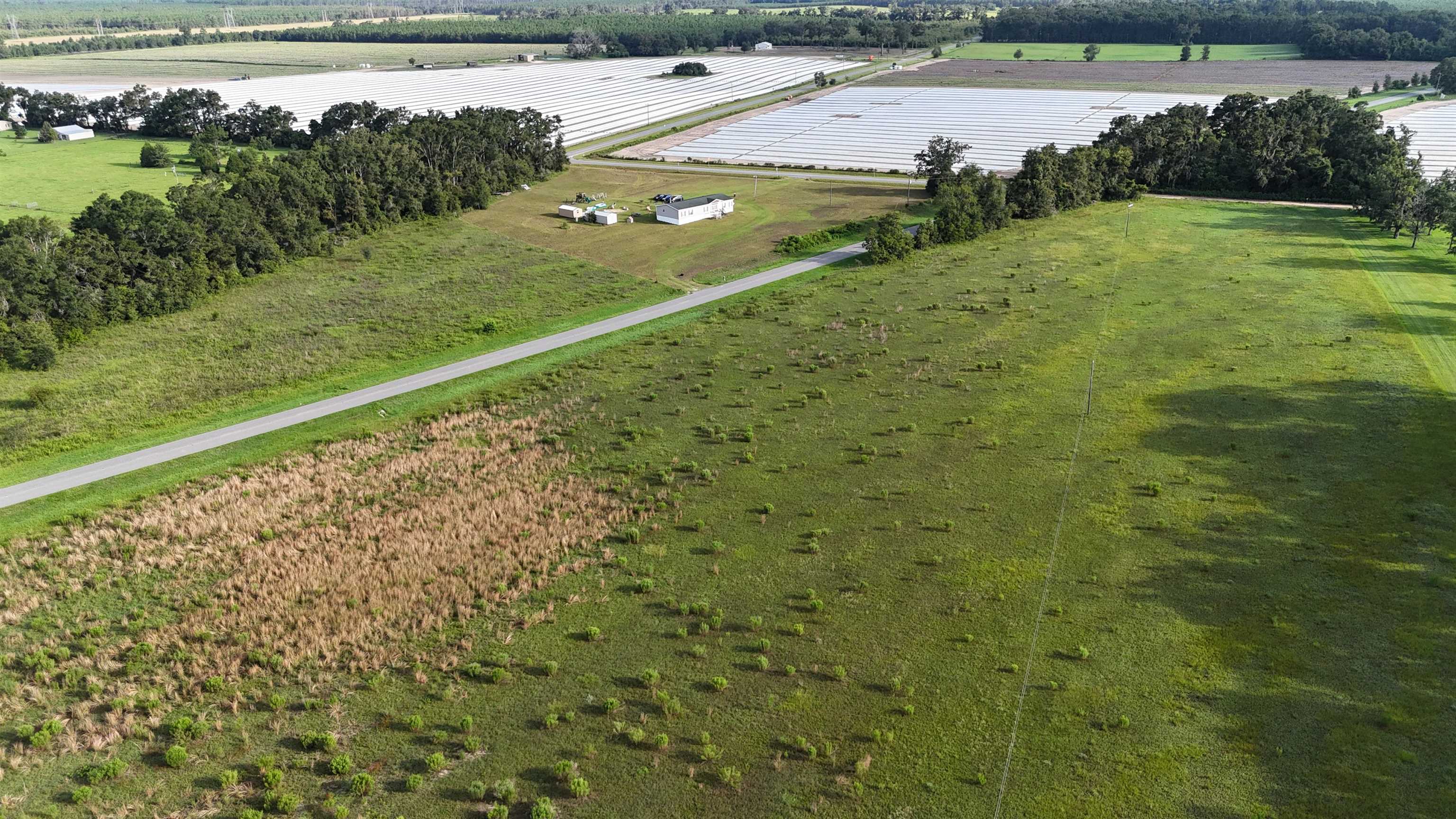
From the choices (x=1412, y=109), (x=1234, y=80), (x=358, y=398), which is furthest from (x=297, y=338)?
(x=1234, y=80)

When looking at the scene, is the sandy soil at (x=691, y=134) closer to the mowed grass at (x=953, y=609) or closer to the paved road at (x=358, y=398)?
the paved road at (x=358, y=398)

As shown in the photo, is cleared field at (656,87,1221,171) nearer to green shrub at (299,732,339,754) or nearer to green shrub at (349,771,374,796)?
green shrub at (299,732,339,754)

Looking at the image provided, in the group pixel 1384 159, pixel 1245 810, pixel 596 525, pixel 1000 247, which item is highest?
pixel 1384 159

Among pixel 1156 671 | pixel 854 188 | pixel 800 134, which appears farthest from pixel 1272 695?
pixel 800 134

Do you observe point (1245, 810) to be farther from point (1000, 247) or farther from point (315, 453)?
point (1000, 247)

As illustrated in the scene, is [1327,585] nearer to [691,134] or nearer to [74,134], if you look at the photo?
[691,134]
